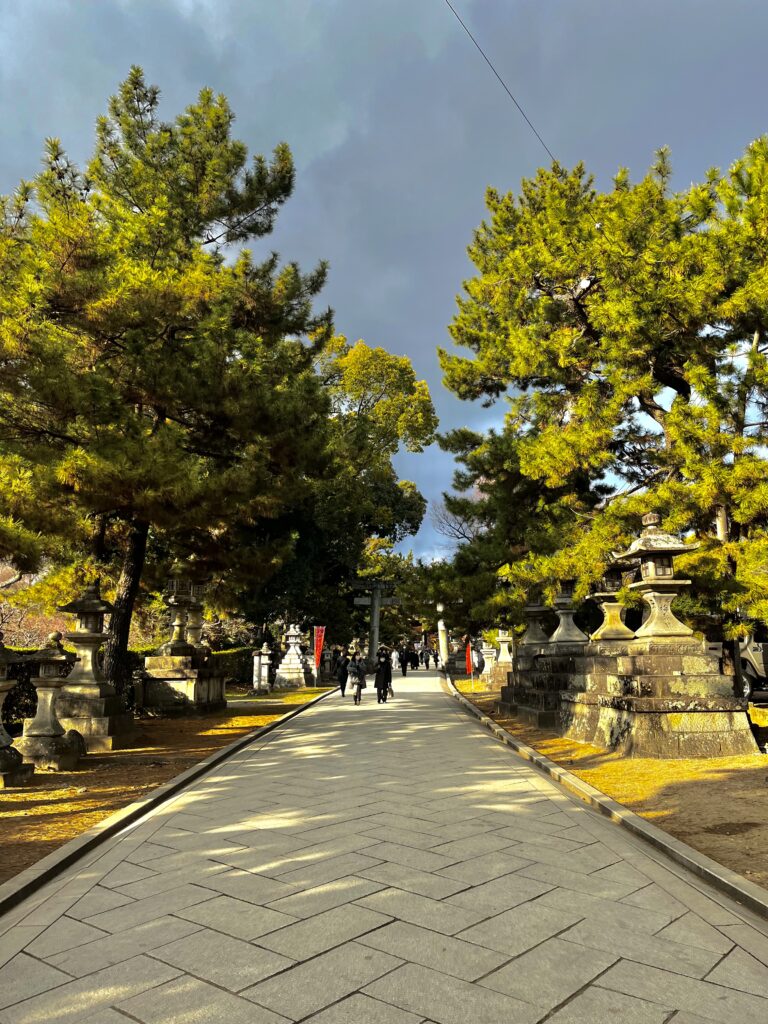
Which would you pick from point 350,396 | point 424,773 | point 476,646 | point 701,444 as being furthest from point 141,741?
point 476,646

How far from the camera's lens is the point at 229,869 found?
430 cm

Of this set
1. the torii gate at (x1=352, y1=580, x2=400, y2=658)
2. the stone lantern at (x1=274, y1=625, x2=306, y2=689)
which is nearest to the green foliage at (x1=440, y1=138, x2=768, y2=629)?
the stone lantern at (x1=274, y1=625, x2=306, y2=689)

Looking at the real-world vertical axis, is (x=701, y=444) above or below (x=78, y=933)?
above

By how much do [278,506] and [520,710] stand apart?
653 centimetres

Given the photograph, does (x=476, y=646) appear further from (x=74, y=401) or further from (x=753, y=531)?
(x=74, y=401)

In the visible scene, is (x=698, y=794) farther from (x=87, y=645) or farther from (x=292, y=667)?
(x=292, y=667)

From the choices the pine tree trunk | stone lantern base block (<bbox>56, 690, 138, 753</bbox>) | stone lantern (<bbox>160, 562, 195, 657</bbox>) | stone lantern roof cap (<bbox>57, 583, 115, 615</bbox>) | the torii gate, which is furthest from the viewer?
the torii gate

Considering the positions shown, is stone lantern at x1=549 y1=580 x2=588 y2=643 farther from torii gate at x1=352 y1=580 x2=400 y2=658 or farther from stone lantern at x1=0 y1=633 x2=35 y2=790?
torii gate at x1=352 y1=580 x2=400 y2=658

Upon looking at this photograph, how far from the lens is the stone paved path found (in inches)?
102

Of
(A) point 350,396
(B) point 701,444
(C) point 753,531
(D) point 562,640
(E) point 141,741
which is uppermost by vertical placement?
(A) point 350,396

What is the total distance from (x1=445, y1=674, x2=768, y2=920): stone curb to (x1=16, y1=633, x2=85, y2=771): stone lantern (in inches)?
238

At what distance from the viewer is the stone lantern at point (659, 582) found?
9164 mm

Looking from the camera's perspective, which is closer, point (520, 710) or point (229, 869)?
point (229, 869)

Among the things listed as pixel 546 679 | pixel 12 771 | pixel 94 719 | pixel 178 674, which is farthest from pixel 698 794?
pixel 178 674
